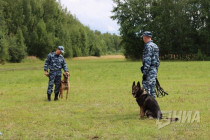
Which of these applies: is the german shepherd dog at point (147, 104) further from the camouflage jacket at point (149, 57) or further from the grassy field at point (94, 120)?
the camouflage jacket at point (149, 57)

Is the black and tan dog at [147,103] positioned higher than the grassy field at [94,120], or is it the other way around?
the black and tan dog at [147,103]

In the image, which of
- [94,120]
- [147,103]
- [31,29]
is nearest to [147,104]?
[147,103]

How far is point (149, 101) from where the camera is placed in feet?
26.9

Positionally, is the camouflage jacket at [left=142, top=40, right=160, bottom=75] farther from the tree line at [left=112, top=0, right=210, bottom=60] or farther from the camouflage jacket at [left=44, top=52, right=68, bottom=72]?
the tree line at [left=112, top=0, right=210, bottom=60]

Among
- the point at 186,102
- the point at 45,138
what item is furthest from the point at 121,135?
the point at 186,102

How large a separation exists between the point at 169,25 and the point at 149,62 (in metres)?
50.1

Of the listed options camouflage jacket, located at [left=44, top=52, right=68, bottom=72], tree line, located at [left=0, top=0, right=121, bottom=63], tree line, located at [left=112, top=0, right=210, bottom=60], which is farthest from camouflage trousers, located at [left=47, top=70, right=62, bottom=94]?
tree line, located at [left=0, top=0, right=121, bottom=63]

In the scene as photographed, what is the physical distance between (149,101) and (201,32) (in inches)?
1903

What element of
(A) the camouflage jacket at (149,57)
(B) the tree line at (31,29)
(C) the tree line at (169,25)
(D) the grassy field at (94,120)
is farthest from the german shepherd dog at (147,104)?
(B) the tree line at (31,29)

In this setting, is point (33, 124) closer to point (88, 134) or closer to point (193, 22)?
point (88, 134)

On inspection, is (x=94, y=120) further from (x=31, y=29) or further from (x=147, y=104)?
(x=31, y=29)

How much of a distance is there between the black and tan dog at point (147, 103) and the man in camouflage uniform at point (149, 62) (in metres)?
0.40

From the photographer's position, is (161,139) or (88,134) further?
(88,134)

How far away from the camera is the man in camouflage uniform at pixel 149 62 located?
8.49m
